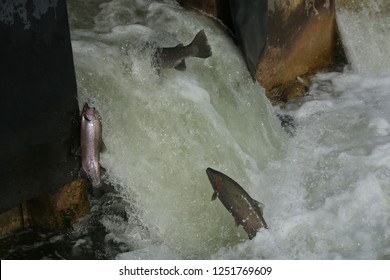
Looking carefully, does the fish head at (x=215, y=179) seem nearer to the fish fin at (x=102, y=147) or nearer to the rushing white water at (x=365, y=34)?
the fish fin at (x=102, y=147)

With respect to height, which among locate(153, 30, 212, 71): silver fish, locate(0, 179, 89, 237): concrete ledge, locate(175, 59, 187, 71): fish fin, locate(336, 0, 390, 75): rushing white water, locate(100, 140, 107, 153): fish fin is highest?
locate(153, 30, 212, 71): silver fish

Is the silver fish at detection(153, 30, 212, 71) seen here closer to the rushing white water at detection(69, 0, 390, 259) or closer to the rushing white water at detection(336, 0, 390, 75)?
the rushing white water at detection(69, 0, 390, 259)

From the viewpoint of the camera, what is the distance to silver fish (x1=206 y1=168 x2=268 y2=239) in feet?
13.9

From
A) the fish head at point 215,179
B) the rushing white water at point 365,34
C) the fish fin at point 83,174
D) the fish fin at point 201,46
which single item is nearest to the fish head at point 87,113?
the fish fin at point 83,174

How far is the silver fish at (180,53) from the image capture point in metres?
4.87

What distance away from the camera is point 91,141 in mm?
4219

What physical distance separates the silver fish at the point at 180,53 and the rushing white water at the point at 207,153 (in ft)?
0.23

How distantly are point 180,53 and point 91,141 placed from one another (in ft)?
3.49

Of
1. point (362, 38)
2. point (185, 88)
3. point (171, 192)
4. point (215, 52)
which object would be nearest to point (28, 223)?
point (171, 192)

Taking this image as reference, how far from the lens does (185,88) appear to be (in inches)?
194

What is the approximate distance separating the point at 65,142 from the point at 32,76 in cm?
51

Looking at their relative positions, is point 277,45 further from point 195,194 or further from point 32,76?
point 32,76

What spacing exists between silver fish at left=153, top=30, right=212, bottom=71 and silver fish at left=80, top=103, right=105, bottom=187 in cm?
79

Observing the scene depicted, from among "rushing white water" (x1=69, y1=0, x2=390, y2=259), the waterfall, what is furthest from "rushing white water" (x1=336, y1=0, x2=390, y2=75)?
the waterfall
